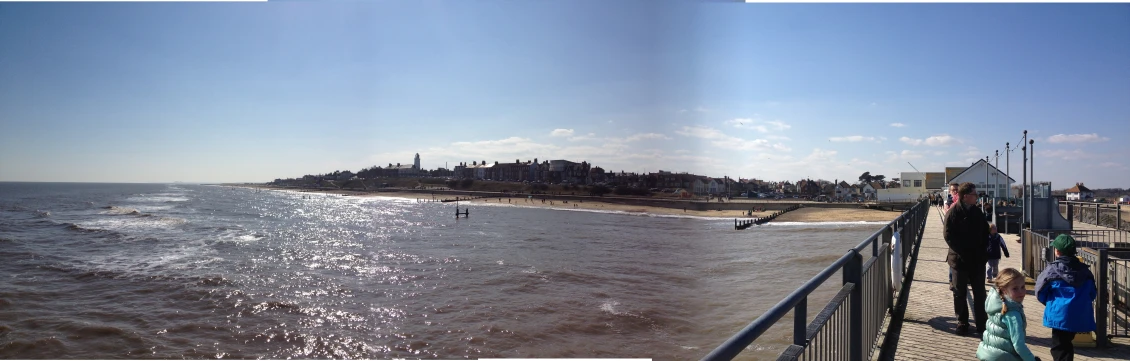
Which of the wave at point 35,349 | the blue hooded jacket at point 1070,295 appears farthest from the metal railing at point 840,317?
the wave at point 35,349

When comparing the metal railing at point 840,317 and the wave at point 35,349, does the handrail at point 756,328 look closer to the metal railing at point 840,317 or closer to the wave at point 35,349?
the metal railing at point 840,317

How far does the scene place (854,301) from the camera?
11.8ft

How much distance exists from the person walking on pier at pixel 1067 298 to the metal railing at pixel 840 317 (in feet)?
3.86

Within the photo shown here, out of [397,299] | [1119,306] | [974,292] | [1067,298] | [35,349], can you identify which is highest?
[1067,298]

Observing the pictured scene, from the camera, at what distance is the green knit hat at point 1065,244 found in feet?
13.7

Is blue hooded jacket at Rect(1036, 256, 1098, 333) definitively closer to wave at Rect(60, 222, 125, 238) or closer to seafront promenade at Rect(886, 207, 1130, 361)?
seafront promenade at Rect(886, 207, 1130, 361)

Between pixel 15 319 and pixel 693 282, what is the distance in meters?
17.4

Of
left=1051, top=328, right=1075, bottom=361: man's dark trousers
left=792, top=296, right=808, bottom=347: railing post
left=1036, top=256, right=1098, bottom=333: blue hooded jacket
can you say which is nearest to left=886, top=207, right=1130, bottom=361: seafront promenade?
left=1051, top=328, right=1075, bottom=361: man's dark trousers

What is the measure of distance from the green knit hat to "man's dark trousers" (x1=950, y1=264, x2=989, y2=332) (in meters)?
1.07

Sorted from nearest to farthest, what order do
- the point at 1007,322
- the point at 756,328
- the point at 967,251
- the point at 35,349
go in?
1. the point at 756,328
2. the point at 1007,322
3. the point at 967,251
4. the point at 35,349

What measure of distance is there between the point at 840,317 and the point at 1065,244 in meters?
2.32

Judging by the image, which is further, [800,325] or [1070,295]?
[1070,295]

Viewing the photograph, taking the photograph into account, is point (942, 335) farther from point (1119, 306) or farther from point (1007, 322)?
point (1007, 322)

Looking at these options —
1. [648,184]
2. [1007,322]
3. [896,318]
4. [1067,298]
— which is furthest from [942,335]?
[648,184]
